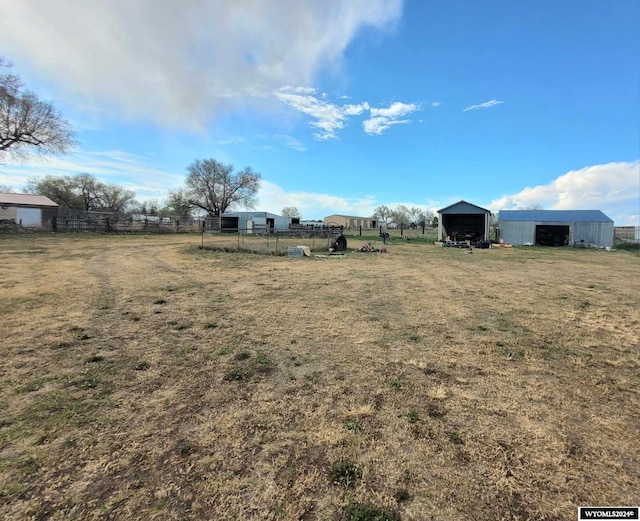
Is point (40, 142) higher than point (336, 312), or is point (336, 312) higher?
point (40, 142)

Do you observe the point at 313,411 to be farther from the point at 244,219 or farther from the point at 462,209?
the point at 244,219

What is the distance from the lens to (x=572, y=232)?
2831 centimetres

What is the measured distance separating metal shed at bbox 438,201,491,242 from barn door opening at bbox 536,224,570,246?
17.0 feet

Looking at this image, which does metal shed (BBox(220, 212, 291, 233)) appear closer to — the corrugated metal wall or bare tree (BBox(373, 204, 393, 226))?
the corrugated metal wall

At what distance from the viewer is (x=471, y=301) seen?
23.2 feet

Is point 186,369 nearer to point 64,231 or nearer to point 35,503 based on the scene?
point 35,503

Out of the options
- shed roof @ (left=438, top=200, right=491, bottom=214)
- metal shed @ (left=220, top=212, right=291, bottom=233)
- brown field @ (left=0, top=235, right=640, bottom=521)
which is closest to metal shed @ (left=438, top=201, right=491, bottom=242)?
shed roof @ (left=438, top=200, right=491, bottom=214)

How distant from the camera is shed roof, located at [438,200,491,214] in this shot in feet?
A: 89.0

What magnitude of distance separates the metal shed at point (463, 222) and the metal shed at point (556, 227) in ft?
7.10

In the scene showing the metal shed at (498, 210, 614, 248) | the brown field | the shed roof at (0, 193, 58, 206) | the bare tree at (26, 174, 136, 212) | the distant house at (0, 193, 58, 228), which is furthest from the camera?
the bare tree at (26, 174, 136, 212)

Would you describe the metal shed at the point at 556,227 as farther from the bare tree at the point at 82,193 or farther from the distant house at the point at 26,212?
the bare tree at the point at 82,193

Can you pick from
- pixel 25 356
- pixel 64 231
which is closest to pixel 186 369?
pixel 25 356

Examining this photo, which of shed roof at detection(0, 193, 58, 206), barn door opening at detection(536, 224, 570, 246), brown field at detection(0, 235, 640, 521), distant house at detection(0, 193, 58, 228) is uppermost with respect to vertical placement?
shed roof at detection(0, 193, 58, 206)

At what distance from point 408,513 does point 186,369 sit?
2739 millimetres
